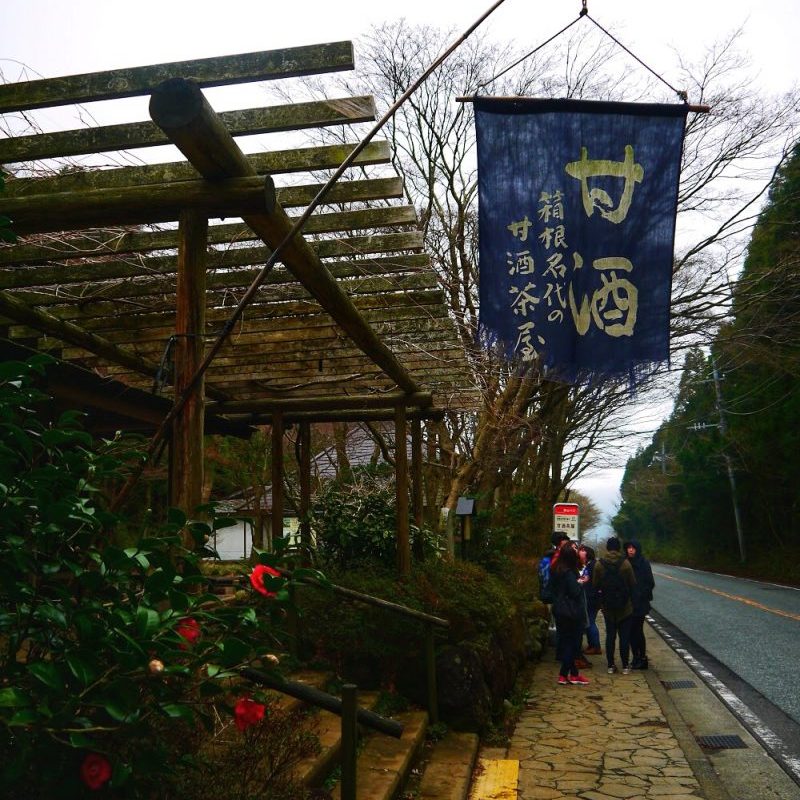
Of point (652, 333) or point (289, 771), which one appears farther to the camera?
point (652, 333)

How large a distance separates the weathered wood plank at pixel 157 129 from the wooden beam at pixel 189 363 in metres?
0.49

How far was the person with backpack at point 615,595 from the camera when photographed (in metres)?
11.2

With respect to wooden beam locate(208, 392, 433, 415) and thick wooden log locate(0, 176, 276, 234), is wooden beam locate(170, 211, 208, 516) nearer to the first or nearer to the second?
thick wooden log locate(0, 176, 276, 234)

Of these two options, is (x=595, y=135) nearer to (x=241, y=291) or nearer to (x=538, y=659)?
(x=241, y=291)

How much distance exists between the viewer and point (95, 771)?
266 cm

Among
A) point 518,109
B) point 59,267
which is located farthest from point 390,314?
point 59,267

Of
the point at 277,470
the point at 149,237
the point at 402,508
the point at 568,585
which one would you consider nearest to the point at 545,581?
the point at 568,585

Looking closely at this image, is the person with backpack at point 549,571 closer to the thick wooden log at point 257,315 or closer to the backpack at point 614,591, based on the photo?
the backpack at point 614,591

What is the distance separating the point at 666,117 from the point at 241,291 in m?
3.37

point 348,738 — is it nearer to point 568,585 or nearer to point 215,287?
point 215,287

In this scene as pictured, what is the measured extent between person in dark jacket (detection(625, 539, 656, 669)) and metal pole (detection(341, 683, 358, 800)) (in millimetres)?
8083

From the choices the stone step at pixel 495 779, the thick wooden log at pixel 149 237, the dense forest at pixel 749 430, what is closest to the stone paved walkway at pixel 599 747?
the stone step at pixel 495 779

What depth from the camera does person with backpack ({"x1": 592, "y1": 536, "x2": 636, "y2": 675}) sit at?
11234 millimetres

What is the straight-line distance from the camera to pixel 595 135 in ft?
18.9
